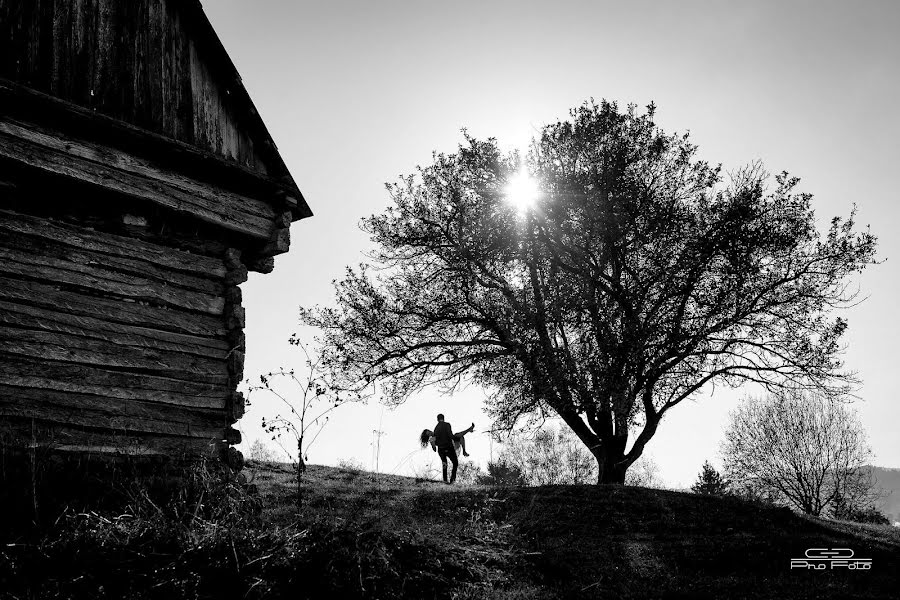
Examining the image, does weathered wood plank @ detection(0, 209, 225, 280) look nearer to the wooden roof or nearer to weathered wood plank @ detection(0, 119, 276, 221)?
weathered wood plank @ detection(0, 119, 276, 221)

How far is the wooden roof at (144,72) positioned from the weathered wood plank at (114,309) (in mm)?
2085

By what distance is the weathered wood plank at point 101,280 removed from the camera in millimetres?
7500

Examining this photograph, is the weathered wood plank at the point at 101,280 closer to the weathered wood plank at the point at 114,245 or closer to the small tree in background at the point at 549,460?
the weathered wood plank at the point at 114,245

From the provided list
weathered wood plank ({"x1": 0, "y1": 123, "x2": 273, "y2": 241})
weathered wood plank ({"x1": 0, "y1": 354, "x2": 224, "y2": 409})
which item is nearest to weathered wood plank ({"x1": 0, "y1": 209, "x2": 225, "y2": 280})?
weathered wood plank ({"x1": 0, "y1": 123, "x2": 273, "y2": 241})

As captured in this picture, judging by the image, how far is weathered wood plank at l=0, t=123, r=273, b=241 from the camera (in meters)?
7.36

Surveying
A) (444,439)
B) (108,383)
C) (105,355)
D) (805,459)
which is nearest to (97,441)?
(108,383)

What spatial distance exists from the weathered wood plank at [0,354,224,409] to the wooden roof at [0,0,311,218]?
9.66 feet

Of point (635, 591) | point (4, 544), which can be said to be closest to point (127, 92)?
point (4, 544)

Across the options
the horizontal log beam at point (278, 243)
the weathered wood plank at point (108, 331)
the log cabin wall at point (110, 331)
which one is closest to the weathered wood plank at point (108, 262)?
the log cabin wall at point (110, 331)

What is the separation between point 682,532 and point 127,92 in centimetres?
1007

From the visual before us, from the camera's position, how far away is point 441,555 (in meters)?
6.36

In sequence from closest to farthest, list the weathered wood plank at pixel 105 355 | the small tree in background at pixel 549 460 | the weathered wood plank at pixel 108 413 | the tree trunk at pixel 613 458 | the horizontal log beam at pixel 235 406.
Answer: the weathered wood plank at pixel 108 413, the weathered wood plank at pixel 105 355, the horizontal log beam at pixel 235 406, the tree trunk at pixel 613 458, the small tree in background at pixel 549 460

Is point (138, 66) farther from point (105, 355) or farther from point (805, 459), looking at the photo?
point (805, 459)

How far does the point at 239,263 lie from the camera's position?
31.6ft
